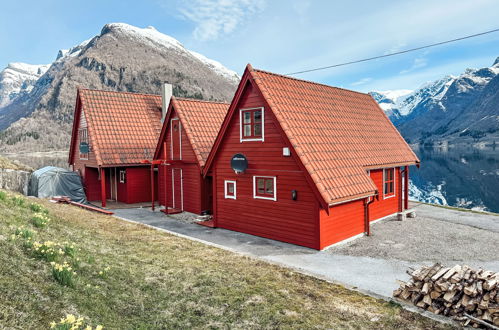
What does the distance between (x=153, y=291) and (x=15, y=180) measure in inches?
880

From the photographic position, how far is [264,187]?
15.1 meters

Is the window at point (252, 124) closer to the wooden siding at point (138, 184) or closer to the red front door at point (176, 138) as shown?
the red front door at point (176, 138)

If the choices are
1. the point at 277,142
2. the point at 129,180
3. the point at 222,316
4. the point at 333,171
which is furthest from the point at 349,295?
the point at 129,180

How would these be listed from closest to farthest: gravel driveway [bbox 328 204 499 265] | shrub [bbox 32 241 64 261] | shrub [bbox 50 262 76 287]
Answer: shrub [bbox 50 262 76 287] < shrub [bbox 32 241 64 261] < gravel driveway [bbox 328 204 499 265]

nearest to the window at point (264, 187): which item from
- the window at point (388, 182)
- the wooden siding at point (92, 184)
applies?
the window at point (388, 182)

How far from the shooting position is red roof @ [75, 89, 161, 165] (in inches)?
933

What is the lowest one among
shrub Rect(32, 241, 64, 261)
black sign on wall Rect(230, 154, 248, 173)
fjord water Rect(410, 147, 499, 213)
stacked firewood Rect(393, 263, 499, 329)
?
fjord water Rect(410, 147, 499, 213)

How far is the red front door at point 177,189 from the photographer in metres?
21.4

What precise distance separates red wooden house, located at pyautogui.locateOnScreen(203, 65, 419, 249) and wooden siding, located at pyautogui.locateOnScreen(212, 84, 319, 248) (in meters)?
0.04

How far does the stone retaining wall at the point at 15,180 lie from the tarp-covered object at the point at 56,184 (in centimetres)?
38

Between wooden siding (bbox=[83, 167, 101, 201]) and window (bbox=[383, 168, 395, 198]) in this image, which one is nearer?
window (bbox=[383, 168, 395, 198])

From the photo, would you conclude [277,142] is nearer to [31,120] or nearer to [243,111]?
[243,111]

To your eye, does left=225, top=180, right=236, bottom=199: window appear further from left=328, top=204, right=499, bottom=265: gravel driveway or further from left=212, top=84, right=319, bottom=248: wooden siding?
left=328, top=204, right=499, bottom=265: gravel driveway

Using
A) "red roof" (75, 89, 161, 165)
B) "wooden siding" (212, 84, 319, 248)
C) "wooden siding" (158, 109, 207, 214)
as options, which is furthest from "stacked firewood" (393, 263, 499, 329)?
"red roof" (75, 89, 161, 165)
